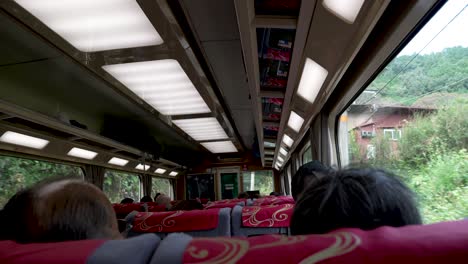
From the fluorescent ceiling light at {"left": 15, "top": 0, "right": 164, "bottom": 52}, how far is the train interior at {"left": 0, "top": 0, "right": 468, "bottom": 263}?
12mm

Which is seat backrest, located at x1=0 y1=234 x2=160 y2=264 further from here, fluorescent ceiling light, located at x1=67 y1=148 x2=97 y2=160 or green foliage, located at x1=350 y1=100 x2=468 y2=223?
fluorescent ceiling light, located at x1=67 y1=148 x2=97 y2=160

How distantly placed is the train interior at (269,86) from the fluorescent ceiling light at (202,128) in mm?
261

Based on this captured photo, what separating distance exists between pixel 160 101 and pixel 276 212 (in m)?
2.36

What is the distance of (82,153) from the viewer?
6.05 m

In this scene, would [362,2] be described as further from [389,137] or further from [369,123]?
[369,123]

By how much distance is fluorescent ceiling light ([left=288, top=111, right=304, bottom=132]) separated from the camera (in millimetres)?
4824

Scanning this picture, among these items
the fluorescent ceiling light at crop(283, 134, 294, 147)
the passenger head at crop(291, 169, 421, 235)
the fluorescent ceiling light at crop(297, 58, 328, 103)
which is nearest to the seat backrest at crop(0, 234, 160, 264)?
the passenger head at crop(291, 169, 421, 235)

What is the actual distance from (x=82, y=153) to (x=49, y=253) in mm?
5997

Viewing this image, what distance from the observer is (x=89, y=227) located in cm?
81

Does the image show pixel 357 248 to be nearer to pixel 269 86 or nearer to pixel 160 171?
pixel 269 86

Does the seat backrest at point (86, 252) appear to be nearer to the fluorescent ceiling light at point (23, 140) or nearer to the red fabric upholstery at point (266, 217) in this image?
the red fabric upholstery at point (266, 217)

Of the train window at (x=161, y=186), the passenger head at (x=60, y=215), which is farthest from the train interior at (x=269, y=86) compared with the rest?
the train window at (x=161, y=186)

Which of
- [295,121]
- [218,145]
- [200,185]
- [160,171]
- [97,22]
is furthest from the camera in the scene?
[200,185]

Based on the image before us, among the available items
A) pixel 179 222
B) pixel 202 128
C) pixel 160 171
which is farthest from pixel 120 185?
pixel 179 222
